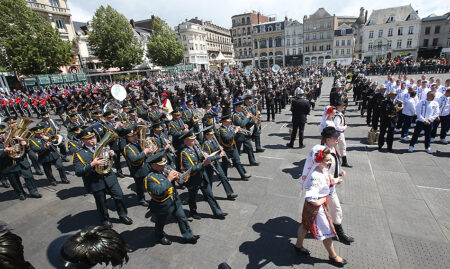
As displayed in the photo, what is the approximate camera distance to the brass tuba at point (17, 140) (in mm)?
6428

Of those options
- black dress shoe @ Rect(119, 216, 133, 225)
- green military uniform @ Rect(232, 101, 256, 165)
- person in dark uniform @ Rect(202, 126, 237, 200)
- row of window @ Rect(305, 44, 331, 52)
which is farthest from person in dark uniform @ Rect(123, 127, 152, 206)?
row of window @ Rect(305, 44, 331, 52)

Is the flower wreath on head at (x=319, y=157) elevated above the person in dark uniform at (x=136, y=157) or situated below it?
above

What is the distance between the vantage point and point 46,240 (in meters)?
5.08

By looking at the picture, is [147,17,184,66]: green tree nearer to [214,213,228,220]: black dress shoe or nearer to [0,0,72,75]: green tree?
[0,0,72,75]: green tree

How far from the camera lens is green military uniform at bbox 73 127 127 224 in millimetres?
4719

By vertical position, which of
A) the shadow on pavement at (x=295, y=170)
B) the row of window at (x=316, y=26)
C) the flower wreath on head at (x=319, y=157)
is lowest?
the shadow on pavement at (x=295, y=170)

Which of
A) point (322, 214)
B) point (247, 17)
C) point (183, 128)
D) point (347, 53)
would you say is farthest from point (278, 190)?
point (247, 17)

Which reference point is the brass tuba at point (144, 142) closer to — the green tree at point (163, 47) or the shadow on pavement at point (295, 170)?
the shadow on pavement at point (295, 170)

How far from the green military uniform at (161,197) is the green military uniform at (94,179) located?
4.49ft

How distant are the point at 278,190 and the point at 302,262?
94.3 inches

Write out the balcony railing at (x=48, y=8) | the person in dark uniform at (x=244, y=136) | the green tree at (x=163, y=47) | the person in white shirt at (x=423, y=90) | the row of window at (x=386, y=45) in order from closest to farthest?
1. the person in dark uniform at (x=244, y=136)
2. the person in white shirt at (x=423, y=90)
3. the balcony railing at (x=48, y=8)
4. the green tree at (x=163, y=47)
5. the row of window at (x=386, y=45)

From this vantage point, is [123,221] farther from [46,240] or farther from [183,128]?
[183,128]

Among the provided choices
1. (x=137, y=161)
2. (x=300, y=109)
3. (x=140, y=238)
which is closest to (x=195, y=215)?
(x=140, y=238)

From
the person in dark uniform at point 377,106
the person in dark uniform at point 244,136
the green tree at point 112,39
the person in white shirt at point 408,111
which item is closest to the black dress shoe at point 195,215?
the person in dark uniform at point 244,136
